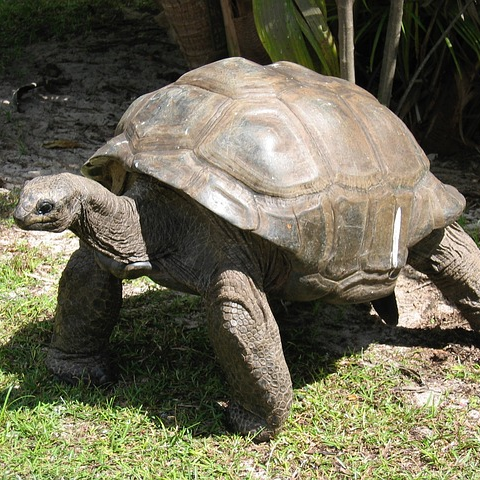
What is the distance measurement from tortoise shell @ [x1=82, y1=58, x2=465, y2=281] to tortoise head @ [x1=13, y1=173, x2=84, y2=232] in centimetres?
38

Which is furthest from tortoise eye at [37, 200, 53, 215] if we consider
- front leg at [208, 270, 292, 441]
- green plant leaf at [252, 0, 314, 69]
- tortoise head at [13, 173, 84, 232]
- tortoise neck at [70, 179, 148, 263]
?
green plant leaf at [252, 0, 314, 69]

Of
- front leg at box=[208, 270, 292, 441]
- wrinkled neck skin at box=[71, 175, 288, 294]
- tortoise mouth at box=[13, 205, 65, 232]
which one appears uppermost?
tortoise mouth at box=[13, 205, 65, 232]

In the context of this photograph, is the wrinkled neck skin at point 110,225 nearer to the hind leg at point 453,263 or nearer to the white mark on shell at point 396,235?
the white mark on shell at point 396,235

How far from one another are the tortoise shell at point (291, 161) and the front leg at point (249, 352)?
29cm

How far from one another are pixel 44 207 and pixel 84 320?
3.44 feet

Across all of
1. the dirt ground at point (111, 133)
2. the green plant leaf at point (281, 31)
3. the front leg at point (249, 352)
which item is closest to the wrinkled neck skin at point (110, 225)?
the front leg at point (249, 352)

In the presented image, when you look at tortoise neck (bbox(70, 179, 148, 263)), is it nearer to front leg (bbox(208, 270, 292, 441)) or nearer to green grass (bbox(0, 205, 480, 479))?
front leg (bbox(208, 270, 292, 441))

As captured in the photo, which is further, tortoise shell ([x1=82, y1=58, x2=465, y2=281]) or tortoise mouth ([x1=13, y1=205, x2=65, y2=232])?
tortoise shell ([x1=82, y1=58, x2=465, y2=281])

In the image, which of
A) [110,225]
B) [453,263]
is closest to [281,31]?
[453,263]

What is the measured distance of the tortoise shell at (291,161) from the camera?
3350 millimetres

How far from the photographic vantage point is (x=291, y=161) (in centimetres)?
342

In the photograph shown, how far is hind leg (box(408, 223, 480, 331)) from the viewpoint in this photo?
422 cm

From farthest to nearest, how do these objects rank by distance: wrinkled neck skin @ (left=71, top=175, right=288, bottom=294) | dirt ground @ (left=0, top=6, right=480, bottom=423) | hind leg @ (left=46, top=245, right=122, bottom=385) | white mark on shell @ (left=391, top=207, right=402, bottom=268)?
1. dirt ground @ (left=0, top=6, right=480, bottom=423)
2. hind leg @ (left=46, top=245, right=122, bottom=385)
3. white mark on shell @ (left=391, top=207, right=402, bottom=268)
4. wrinkled neck skin @ (left=71, top=175, right=288, bottom=294)

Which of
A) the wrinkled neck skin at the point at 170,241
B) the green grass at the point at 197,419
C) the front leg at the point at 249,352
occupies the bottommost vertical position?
the green grass at the point at 197,419
